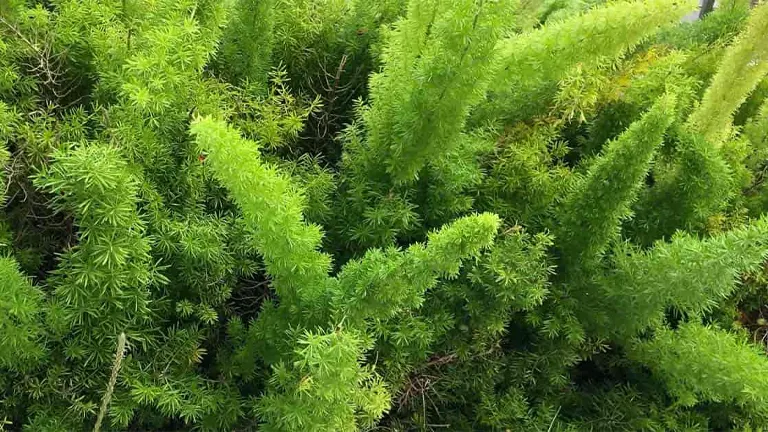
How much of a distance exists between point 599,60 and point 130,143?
2.81 feet

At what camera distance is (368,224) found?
1088mm

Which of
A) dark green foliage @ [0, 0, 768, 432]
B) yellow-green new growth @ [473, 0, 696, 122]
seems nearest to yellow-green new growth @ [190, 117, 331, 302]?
dark green foliage @ [0, 0, 768, 432]

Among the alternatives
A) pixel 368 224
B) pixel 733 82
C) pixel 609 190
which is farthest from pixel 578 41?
pixel 368 224

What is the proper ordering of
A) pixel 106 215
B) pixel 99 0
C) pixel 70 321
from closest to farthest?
pixel 106 215 < pixel 70 321 < pixel 99 0

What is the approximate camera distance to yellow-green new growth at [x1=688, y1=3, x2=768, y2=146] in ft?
4.04

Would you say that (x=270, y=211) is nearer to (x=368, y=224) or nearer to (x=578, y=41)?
(x=368, y=224)

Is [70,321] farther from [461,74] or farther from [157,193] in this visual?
[461,74]

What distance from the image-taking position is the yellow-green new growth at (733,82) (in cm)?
123

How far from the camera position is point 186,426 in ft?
3.43

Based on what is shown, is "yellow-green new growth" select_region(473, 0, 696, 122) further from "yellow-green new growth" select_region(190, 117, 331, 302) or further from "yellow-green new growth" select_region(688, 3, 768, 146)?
"yellow-green new growth" select_region(190, 117, 331, 302)

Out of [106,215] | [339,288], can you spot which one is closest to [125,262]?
[106,215]

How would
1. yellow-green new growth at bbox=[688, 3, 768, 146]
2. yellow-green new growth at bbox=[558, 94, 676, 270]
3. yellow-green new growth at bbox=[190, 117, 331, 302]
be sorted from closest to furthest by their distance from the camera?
yellow-green new growth at bbox=[190, 117, 331, 302] < yellow-green new growth at bbox=[558, 94, 676, 270] < yellow-green new growth at bbox=[688, 3, 768, 146]

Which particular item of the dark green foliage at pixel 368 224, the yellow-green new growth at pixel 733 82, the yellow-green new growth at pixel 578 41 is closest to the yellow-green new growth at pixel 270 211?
the dark green foliage at pixel 368 224

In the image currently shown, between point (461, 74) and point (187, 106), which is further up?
point (461, 74)
